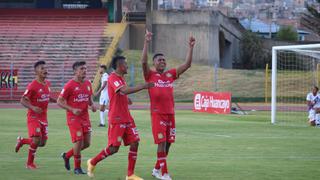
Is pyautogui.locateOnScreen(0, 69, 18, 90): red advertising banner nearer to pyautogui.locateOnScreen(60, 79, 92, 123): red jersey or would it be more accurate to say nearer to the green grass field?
the green grass field

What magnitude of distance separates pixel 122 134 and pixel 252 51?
179ft

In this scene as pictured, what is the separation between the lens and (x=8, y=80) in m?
51.0

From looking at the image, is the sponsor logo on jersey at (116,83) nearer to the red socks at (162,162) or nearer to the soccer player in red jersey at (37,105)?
the red socks at (162,162)

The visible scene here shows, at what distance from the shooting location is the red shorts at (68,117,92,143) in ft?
47.9

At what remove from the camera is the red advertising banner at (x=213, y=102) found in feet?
128

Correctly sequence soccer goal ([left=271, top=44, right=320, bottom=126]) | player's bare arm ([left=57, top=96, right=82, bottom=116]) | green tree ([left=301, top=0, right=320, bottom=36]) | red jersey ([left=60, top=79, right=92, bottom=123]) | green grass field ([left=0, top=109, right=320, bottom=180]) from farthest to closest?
green tree ([left=301, top=0, right=320, bottom=36]), soccer goal ([left=271, top=44, right=320, bottom=126]), red jersey ([left=60, top=79, right=92, bottom=123]), green grass field ([left=0, top=109, right=320, bottom=180]), player's bare arm ([left=57, top=96, right=82, bottom=116])

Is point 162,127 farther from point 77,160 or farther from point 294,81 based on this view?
point 294,81

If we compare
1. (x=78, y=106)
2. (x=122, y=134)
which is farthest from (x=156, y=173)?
(x=78, y=106)

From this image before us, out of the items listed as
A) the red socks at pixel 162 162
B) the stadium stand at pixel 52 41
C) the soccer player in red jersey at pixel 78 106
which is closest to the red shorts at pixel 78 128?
the soccer player in red jersey at pixel 78 106

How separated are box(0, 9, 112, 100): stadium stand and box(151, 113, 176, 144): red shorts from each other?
3731cm

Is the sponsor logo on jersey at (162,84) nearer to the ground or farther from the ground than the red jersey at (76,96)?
farther from the ground

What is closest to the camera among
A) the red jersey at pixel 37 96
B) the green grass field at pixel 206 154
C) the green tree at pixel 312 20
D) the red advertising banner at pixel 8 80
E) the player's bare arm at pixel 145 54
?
the player's bare arm at pixel 145 54

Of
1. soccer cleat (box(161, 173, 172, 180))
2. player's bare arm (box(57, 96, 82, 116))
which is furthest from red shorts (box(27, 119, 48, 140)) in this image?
soccer cleat (box(161, 173, 172, 180))

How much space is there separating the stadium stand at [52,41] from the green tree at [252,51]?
12698mm
